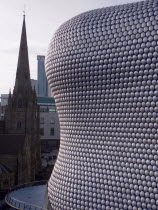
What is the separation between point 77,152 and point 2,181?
20.2m

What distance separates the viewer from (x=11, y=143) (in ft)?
171

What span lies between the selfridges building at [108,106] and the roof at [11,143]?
18.8 meters

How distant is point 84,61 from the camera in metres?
29.7

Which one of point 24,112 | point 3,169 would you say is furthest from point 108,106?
point 24,112

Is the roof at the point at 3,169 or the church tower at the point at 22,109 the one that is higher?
the church tower at the point at 22,109

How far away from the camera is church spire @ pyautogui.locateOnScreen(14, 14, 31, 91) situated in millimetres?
57431

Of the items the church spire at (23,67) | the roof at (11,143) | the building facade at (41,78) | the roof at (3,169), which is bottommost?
the roof at (3,169)

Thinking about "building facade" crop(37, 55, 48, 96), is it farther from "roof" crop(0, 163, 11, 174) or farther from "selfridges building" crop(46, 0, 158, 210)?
"selfridges building" crop(46, 0, 158, 210)

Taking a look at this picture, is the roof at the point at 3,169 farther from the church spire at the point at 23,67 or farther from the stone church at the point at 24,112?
the church spire at the point at 23,67

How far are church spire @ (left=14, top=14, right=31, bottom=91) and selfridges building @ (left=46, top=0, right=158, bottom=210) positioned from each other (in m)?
24.5

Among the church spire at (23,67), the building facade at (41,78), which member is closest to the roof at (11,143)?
the church spire at (23,67)

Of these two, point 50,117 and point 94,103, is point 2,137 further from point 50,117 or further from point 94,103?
point 50,117

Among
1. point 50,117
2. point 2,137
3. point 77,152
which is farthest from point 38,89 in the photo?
point 77,152

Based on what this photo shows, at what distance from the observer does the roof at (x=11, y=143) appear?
5119 centimetres
